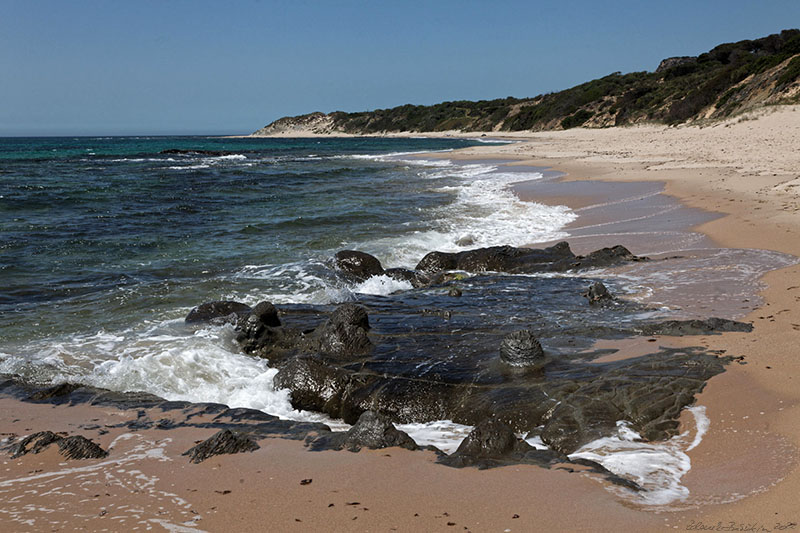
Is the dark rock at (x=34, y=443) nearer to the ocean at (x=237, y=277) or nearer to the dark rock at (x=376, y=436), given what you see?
the ocean at (x=237, y=277)

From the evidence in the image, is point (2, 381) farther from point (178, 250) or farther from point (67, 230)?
point (67, 230)

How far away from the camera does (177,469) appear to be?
3693mm

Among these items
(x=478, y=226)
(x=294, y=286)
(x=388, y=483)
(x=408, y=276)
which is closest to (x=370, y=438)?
(x=388, y=483)

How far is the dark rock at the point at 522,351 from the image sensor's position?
516 centimetres

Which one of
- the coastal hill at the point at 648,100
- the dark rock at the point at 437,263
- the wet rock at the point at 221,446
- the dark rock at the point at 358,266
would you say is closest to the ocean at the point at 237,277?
the dark rock at the point at 358,266

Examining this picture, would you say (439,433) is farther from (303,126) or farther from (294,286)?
(303,126)

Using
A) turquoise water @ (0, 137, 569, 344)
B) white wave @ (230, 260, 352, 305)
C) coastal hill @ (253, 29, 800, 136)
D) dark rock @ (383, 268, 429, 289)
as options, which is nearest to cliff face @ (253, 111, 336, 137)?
coastal hill @ (253, 29, 800, 136)

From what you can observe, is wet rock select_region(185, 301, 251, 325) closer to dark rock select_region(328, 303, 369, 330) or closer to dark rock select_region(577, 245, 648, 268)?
dark rock select_region(328, 303, 369, 330)

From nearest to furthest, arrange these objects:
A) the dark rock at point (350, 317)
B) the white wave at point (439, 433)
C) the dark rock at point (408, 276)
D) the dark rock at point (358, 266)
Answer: the white wave at point (439, 433)
the dark rock at point (350, 317)
the dark rock at point (408, 276)
the dark rock at point (358, 266)

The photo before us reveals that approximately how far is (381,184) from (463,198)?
642cm

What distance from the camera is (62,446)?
401cm

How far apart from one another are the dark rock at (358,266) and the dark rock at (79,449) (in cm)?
586

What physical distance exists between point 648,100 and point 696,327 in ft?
166

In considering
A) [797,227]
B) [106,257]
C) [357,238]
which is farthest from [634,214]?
[106,257]
